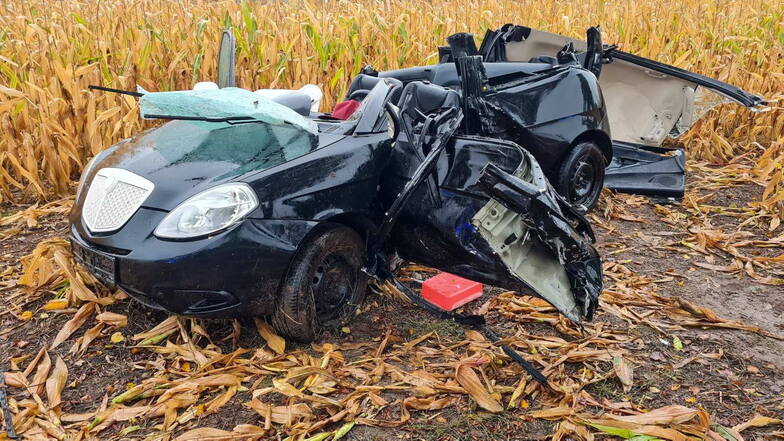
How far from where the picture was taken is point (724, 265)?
186 inches

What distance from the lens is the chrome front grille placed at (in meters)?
3.12

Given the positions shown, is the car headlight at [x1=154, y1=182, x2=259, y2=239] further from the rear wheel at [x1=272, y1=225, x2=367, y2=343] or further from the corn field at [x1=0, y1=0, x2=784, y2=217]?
the corn field at [x1=0, y1=0, x2=784, y2=217]

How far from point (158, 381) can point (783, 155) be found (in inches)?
233

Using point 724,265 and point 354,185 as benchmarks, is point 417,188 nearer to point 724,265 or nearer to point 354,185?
point 354,185

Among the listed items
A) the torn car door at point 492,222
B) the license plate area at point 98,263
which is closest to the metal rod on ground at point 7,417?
the license plate area at point 98,263

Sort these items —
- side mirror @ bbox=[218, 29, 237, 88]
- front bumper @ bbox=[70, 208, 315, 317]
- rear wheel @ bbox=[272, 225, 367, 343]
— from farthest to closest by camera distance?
1. side mirror @ bbox=[218, 29, 237, 88]
2. rear wheel @ bbox=[272, 225, 367, 343]
3. front bumper @ bbox=[70, 208, 315, 317]

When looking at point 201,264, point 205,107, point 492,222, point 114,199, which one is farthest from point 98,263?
point 492,222

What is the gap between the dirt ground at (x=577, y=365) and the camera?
2.90m

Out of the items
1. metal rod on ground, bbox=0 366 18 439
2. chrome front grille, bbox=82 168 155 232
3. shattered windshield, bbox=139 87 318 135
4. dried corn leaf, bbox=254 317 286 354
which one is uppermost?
shattered windshield, bbox=139 87 318 135

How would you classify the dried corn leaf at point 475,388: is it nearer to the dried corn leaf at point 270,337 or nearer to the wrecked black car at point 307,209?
the wrecked black car at point 307,209

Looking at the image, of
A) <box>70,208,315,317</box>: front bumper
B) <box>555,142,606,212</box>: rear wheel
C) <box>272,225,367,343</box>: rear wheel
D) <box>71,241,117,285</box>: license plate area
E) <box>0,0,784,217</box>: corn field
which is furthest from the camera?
<box>0,0,784,217</box>: corn field

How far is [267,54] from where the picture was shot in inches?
249

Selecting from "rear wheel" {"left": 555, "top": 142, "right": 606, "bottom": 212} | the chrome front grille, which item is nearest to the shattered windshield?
the chrome front grille

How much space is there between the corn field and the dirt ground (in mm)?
990
